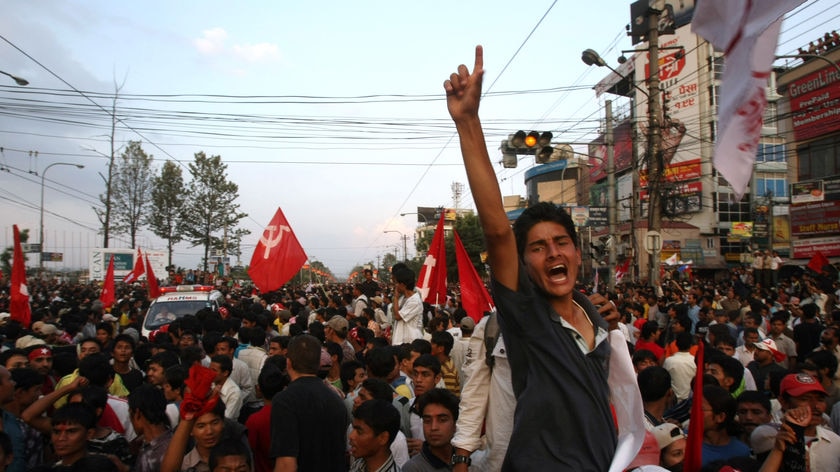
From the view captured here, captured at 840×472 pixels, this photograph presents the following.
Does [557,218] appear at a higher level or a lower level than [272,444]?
higher

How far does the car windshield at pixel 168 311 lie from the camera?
11400 mm

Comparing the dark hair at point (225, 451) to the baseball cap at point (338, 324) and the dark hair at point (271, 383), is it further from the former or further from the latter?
the baseball cap at point (338, 324)

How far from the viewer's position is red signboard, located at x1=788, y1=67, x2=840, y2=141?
25328mm

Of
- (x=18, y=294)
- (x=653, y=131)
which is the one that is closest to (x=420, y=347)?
(x=18, y=294)

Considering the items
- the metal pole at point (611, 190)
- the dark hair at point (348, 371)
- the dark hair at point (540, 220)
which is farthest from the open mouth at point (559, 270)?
the metal pole at point (611, 190)

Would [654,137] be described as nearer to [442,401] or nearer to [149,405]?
[442,401]

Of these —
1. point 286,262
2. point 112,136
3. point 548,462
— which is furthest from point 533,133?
point 112,136

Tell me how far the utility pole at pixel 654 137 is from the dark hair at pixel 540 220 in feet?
38.9

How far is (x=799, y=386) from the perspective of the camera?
357 centimetres

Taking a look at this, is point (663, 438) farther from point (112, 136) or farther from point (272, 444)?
point (112, 136)

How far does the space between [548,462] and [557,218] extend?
90 centimetres

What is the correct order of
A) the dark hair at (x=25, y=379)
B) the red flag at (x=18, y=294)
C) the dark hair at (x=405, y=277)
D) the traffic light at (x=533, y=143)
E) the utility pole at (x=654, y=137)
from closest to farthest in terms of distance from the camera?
the dark hair at (x=25, y=379)
the dark hair at (x=405, y=277)
the red flag at (x=18, y=294)
the traffic light at (x=533, y=143)
the utility pole at (x=654, y=137)

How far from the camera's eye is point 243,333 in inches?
280

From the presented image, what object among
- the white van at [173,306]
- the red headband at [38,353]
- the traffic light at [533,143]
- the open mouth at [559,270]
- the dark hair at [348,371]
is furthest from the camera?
the traffic light at [533,143]
